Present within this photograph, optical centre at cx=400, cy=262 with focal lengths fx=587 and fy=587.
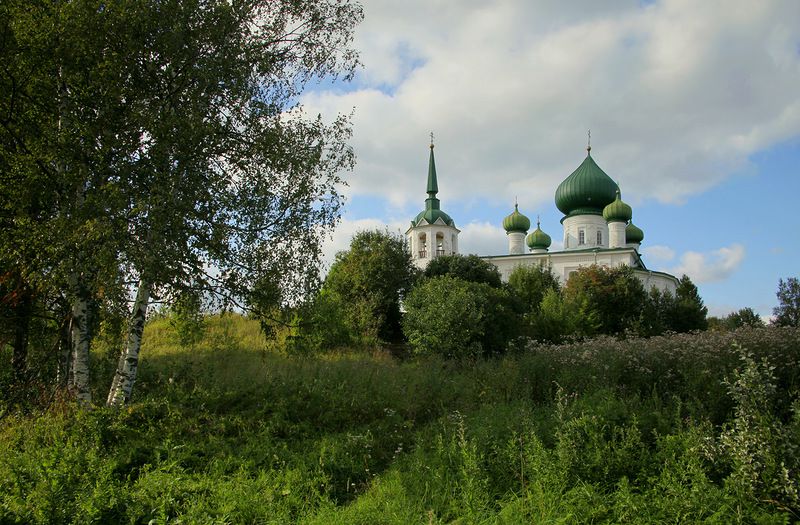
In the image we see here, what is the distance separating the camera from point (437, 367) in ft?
37.5

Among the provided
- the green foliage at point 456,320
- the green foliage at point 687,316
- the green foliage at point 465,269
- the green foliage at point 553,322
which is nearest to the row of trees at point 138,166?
the green foliage at point 456,320

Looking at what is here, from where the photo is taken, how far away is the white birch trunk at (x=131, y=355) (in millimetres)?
8477

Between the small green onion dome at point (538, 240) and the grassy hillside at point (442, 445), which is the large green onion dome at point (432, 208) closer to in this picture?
the small green onion dome at point (538, 240)

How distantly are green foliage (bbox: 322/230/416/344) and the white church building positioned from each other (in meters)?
21.4

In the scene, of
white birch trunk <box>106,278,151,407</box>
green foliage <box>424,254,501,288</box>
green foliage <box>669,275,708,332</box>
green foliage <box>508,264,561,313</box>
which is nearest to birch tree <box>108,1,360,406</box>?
white birch trunk <box>106,278,151,407</box>

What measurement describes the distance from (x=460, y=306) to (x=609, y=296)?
46.1 ft

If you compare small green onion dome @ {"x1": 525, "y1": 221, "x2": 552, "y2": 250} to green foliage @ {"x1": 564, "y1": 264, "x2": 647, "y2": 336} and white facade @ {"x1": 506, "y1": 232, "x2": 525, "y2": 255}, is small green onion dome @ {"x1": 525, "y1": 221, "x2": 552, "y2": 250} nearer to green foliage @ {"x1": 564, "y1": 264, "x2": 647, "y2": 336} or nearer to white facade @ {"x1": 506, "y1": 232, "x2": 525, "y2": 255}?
white facade @ {"x1": 506, "y1": 232, "x2": 525, "y2": 255}

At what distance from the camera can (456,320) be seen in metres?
18.5

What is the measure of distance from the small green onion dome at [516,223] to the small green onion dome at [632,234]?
8388 mm

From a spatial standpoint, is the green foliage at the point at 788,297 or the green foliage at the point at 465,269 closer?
the green foliage at the point at 465,269

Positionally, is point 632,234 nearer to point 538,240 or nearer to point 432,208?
point 538,240

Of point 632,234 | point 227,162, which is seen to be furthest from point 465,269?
point 632,234

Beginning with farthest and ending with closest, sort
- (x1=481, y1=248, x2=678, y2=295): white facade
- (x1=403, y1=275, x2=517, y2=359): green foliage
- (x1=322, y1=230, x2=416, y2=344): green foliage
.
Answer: (x1=481, y1=248, x2=678, y2=295): white facade
(x1=322, y1=230, x2=416, y2=344): green foliage
(x1=403, y1=275, x2=517, y2=359): green foliage

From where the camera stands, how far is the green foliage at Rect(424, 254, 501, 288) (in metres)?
27.7
